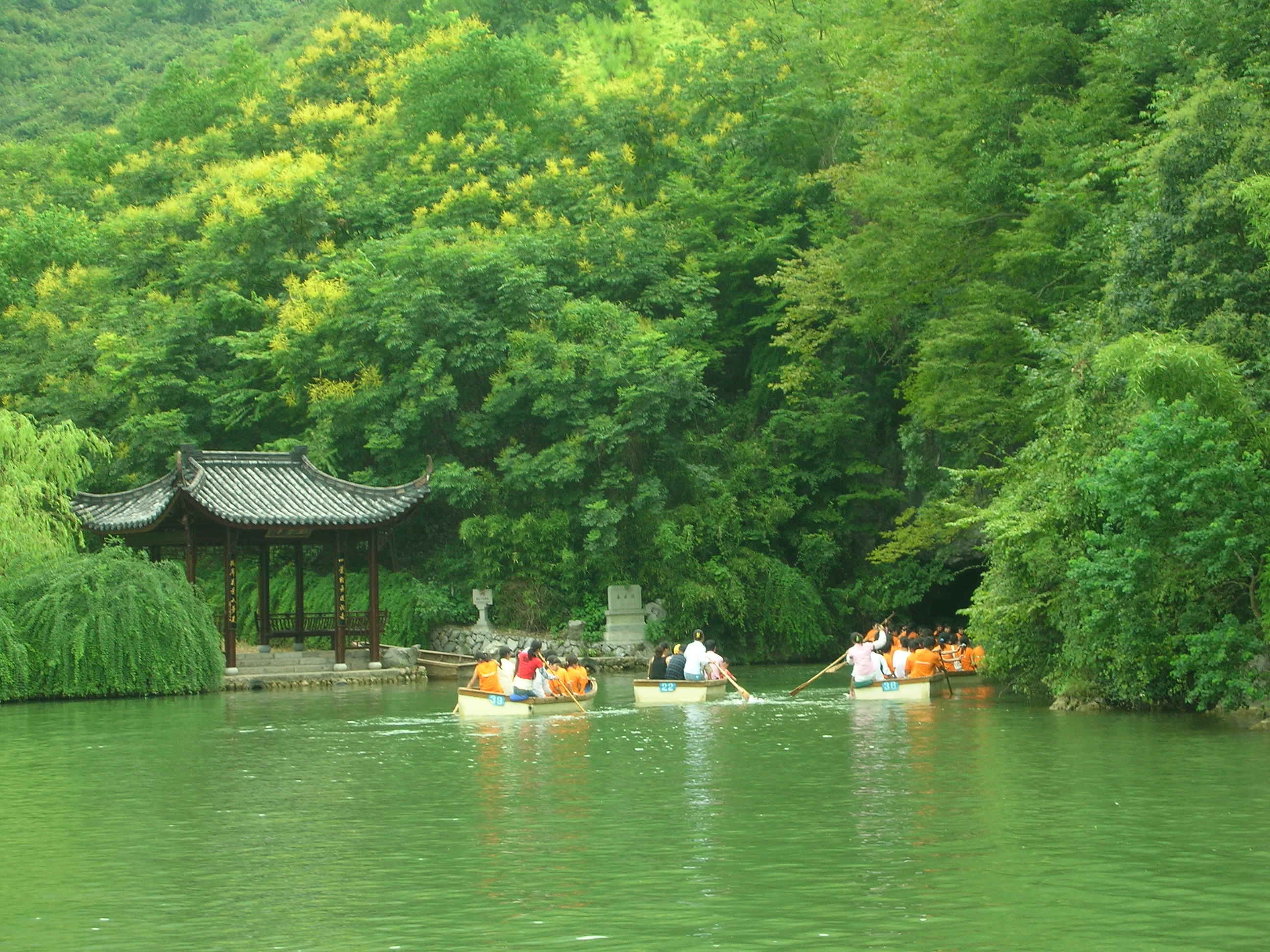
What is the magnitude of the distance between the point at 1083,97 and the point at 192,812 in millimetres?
22513

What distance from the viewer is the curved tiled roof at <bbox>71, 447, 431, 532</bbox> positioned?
102ft

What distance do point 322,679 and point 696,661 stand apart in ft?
31.0

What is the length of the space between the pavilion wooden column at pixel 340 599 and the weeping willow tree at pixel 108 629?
4378mm

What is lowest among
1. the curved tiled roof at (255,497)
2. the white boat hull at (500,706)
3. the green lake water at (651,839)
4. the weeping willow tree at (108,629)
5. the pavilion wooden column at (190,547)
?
the green lake water at (651,839)

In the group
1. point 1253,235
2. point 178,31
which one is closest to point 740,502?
point 1253,235

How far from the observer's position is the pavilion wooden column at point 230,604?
103ft

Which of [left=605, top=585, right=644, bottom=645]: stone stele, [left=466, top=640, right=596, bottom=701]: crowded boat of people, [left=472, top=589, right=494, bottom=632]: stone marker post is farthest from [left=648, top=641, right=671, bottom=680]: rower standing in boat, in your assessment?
[left=472, top=589, right=494, bottom=632]: stone marker post

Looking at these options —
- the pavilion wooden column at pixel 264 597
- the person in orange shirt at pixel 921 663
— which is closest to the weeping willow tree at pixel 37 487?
the pavilion wooden column at pixel 264 597

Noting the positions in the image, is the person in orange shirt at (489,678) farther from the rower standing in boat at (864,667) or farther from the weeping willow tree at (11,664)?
the weeping willow tree at (11,664)

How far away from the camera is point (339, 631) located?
109ft

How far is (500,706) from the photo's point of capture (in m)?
23.5

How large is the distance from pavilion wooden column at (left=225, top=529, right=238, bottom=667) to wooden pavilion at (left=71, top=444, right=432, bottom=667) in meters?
0.02

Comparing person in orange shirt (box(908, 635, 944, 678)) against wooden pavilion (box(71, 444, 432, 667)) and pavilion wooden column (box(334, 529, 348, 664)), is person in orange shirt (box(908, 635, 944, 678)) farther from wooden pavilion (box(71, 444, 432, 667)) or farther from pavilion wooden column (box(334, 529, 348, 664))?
pavilion wooden column (box(334, 529, 348, 664))

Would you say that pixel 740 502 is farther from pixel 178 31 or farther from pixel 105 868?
pixel 178 31
